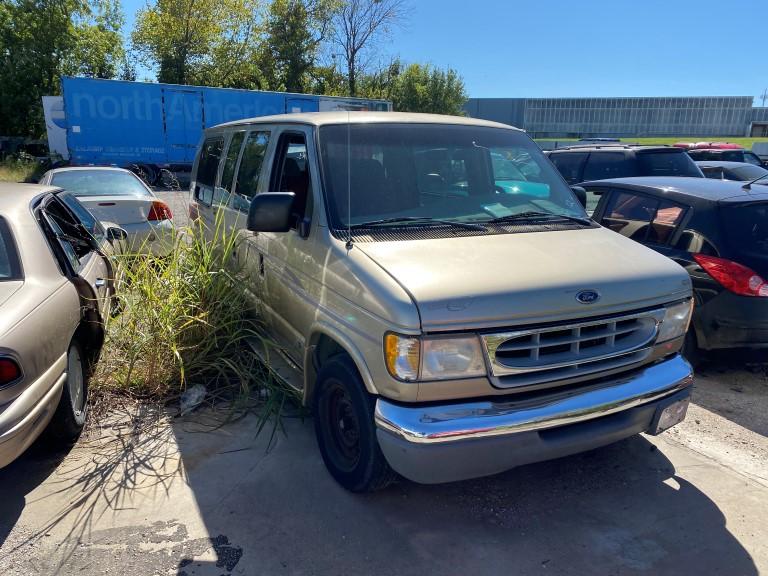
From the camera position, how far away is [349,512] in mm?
3092

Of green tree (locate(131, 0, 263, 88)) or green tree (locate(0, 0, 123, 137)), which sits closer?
green tree (locate(0, 0, 123, 137))

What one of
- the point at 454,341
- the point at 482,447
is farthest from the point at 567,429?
the point at 454,341

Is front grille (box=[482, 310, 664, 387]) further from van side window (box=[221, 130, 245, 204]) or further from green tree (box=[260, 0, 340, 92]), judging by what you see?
green tree (box=[260, 0, 340, 92])

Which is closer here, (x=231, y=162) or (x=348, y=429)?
(x=348, y=429)

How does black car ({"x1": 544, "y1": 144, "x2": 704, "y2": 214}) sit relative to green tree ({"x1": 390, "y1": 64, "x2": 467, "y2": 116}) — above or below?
below

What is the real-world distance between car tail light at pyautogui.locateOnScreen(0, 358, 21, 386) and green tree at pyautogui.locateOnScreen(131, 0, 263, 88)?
37237mm

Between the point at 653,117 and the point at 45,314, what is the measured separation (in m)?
84.0

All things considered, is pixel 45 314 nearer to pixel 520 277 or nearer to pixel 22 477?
pixel 22 477

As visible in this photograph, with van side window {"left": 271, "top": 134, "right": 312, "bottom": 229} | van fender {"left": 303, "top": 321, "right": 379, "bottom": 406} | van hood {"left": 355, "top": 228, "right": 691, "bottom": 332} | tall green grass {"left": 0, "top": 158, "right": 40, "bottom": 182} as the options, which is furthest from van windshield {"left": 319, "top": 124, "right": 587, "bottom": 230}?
tall green grass {"left": 0, "top": 158, "right": 40, "bottom": 182}

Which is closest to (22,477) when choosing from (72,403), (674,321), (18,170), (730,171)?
(72,403)

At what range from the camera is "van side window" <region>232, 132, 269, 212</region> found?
14.5ft

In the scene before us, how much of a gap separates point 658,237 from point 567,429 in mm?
3002

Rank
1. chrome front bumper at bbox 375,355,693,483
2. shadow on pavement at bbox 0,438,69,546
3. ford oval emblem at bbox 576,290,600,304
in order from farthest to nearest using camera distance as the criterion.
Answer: shadow on pavement at bbox 0,438,69,546 → ford oval emblem at bbox 576,290,600,304 → chrome front bumper at bbox 375,355,693,483

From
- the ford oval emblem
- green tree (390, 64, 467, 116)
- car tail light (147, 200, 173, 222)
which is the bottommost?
car tail light (147, 200, 173, 222)
